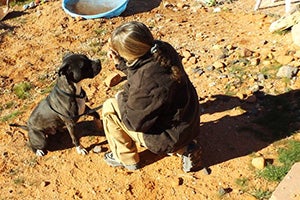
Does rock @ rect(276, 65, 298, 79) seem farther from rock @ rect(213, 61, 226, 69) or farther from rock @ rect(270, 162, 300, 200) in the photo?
rock @ rect(270, 162, 300, 200)

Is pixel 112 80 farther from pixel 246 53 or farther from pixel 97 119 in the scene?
pixel 246 53

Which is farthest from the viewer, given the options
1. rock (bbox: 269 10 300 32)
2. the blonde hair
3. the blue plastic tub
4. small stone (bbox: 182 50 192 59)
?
the blue plastic tub

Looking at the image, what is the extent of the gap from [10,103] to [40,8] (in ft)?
9.79

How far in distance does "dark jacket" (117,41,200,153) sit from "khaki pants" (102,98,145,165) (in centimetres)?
22

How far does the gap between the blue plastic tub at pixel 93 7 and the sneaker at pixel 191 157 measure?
431 cm

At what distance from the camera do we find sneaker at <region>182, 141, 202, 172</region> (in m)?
4.76

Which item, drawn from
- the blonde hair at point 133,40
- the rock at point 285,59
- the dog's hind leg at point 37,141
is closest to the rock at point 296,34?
the rock at point 285,59

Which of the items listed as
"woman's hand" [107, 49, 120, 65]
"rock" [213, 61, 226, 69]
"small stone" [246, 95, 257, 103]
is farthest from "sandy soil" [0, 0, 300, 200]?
"woman's hand" [107, 49, 120, 65]

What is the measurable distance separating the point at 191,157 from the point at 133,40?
165 cm

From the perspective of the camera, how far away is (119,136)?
479cm

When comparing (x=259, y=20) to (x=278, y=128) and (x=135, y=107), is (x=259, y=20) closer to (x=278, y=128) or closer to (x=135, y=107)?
(x=278, y=128)

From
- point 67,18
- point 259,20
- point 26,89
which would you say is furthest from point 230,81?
point 67,18

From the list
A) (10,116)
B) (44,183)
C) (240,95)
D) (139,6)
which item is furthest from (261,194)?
(139,6)

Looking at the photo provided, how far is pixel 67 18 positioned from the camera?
28.1ft
